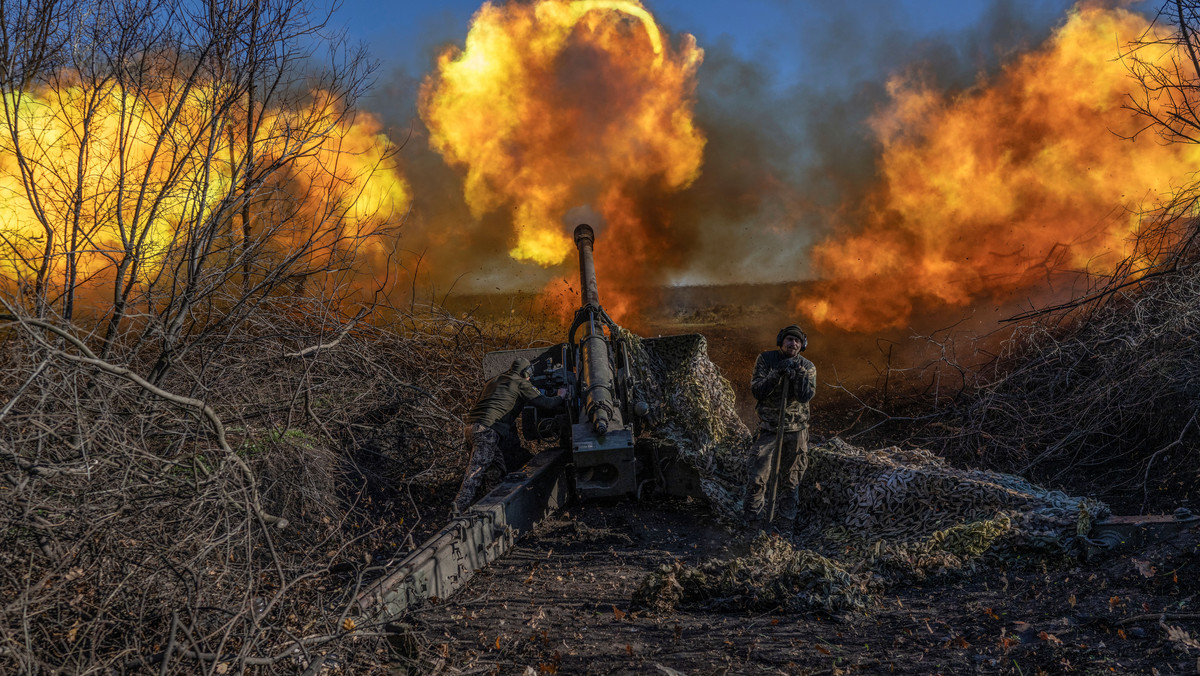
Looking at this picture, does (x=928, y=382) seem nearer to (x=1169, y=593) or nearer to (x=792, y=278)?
(x=792, y=278)

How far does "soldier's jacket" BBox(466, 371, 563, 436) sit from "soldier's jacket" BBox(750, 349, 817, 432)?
2519mm

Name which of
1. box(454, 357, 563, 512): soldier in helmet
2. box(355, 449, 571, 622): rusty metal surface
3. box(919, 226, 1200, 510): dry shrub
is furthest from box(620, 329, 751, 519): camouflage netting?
box(919, 226, 1200, 510): dry shrub

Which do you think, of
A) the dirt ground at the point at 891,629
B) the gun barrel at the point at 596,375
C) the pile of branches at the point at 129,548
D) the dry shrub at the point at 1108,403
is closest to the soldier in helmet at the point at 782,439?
the gun barrel at the point at 596,375

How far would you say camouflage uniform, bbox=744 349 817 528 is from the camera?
7.68 metres

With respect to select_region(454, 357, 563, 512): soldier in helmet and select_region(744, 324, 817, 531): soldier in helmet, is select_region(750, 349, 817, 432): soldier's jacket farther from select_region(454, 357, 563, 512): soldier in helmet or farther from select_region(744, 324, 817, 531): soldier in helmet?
select_region(454, 357, 563, 512): soldier in helmet

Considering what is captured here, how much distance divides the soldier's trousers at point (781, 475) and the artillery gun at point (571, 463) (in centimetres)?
81

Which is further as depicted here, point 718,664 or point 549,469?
point 549,469

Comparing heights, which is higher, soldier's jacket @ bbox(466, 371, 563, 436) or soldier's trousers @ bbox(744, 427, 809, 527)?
soldier's jacket @ bbox(466, 371, 563, 436)

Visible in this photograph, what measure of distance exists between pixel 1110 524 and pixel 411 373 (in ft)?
26.6

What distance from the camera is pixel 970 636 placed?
4.48 meters

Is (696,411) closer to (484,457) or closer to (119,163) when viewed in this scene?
(484,457)

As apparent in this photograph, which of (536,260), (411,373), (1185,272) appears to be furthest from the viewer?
(536,260)

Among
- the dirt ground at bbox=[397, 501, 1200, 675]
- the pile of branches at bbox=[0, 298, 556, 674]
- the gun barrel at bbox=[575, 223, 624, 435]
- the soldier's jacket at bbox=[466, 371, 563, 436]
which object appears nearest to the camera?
the pile of branches at bbox=[0, 298, 556, 674]

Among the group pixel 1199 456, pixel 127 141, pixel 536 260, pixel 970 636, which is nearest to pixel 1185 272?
pixel 1199 456
